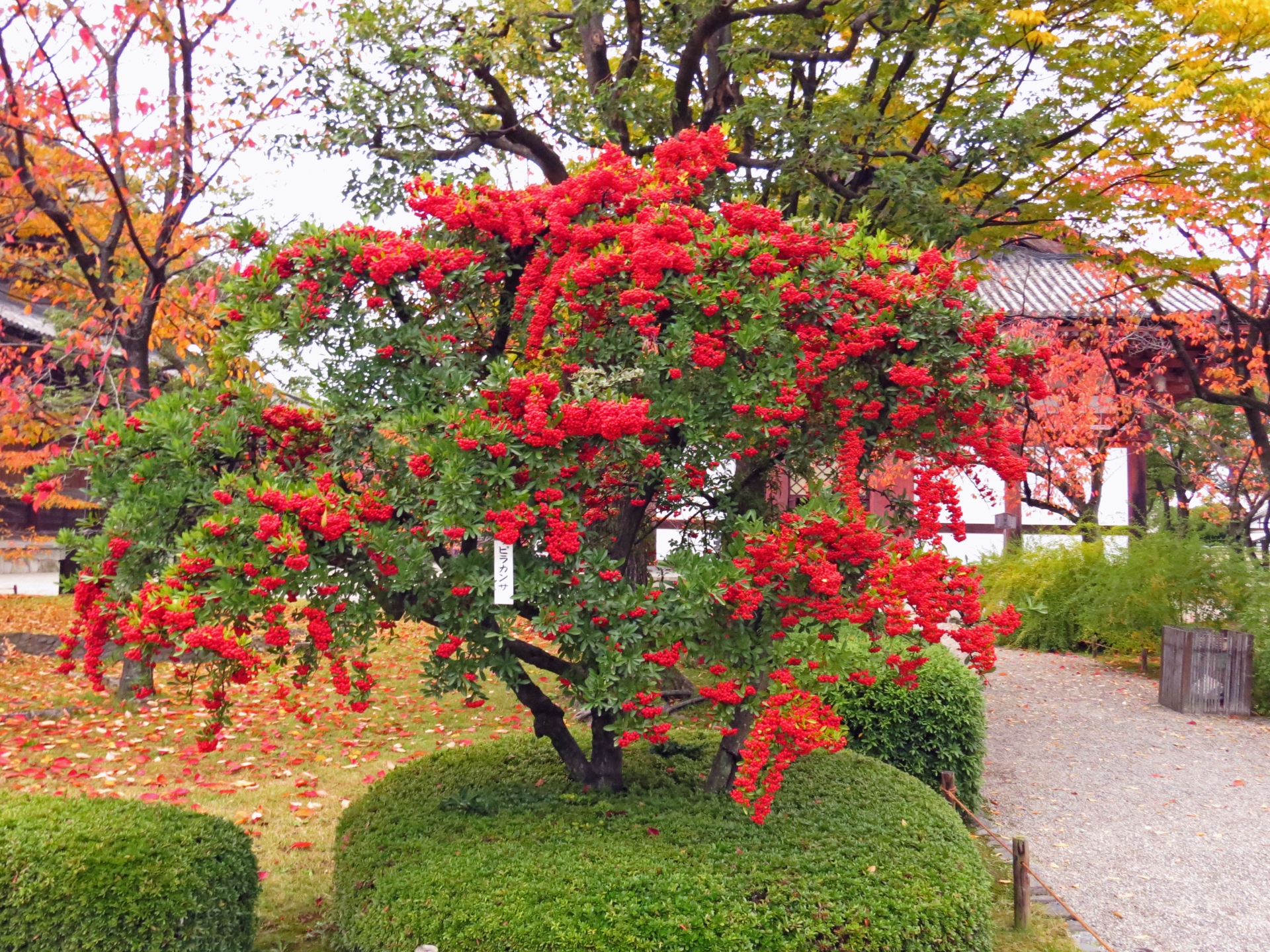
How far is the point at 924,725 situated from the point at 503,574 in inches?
169

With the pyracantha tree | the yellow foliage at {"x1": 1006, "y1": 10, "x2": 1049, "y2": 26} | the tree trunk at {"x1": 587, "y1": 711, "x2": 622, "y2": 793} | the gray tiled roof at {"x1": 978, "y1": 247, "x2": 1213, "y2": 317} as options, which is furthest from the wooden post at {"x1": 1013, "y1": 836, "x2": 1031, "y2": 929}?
the gray tiled roof at {"x1": 978, "y1": 247, "x2": 1213, "y2": 317}

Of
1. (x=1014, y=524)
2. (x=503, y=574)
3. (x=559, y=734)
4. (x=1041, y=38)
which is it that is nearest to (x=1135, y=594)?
(x=1014, y=524)

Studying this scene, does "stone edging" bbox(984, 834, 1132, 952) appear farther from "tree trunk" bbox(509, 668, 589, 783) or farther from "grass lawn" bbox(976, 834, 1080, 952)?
"tree trunk" bbox(509, 668, 589, 783)

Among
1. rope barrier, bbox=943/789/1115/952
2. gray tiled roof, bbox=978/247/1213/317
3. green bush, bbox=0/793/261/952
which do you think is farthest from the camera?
gray tiled roof, bbox=978/247/1213/317

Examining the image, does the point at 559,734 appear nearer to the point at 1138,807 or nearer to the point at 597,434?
the point at 597,434

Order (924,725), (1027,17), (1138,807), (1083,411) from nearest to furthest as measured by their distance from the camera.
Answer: (924,725) < (1138,807) < (1027,17) < (1083,411)

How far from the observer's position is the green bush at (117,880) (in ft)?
11.0

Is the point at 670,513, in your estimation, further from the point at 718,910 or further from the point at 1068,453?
the point at 1068,453

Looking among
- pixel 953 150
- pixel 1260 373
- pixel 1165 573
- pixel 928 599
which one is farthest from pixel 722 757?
pixel 1260 373

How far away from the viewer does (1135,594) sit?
11367 millimetres

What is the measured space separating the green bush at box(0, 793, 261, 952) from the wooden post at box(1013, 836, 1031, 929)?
3.75 meters

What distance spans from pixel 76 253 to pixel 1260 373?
14.2 metres

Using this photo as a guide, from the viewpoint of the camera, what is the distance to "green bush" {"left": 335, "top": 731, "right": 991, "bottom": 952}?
3639 millimetres

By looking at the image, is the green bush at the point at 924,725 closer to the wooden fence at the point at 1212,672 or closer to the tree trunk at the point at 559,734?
the tree trunk at the point at 559,734
